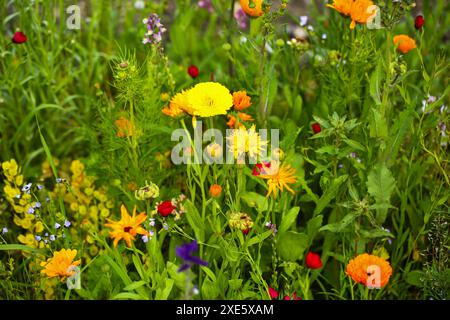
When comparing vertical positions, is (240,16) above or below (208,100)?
→ above

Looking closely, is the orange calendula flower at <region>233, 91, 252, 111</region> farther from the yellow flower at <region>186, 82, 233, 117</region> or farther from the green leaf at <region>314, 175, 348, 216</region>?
the green leaf at <region>314, 175, 348, 216</region>

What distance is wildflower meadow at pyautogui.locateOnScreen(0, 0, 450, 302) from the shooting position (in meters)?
1.62

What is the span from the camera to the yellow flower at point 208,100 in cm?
157

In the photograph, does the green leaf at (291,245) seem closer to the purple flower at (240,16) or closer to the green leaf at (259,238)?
the green leaf at (259,238)

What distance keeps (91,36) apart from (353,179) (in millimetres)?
1230

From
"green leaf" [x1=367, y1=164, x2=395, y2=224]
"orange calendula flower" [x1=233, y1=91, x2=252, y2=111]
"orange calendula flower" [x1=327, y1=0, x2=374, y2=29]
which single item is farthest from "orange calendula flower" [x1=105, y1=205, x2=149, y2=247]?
"orange calendula flower" [x1=327, y1=0, x2=374, y2=29]

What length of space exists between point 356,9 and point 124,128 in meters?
0.73

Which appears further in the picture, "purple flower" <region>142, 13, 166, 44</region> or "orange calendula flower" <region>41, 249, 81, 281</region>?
"purple flower" <region>142, 13, 166, 44</region>

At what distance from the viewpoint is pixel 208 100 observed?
1.59m

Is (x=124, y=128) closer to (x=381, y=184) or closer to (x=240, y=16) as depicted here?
(x=381, y=184)

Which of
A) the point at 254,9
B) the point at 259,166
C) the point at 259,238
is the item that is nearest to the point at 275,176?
the point at 259,166

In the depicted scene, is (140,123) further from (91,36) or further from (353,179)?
(91,36)

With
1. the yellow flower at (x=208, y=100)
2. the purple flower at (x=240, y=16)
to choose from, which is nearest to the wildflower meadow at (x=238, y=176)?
the yellow flower at (x=208, y=100)

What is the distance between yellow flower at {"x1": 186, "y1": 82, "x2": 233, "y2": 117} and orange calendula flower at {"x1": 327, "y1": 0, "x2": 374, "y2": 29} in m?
0.42
